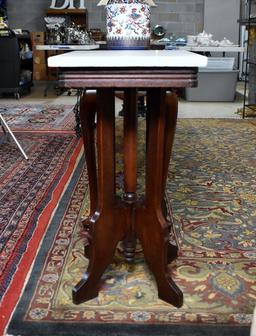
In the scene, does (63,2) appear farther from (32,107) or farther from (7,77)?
(32,107)

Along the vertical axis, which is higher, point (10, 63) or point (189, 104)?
point (10, 63)

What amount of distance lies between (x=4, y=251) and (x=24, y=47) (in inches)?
248

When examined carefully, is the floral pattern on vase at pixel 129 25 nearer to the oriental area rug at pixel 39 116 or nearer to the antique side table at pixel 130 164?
the antique side table at pixel 130 164

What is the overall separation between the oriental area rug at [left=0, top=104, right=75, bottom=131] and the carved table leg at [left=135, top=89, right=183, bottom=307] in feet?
10.1

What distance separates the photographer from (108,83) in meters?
1.28

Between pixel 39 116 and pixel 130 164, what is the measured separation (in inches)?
152

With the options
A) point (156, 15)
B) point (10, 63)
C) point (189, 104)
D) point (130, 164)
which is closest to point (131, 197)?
point (130, 164)

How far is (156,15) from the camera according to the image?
9211 mm

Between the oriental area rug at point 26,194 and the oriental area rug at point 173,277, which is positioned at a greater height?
the oriental area rug at point 26,194

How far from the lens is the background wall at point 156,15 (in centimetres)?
920

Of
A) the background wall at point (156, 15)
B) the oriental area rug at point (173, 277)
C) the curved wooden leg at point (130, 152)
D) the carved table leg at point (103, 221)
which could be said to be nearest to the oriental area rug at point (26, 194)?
the oriental area rug at point (173, 277)

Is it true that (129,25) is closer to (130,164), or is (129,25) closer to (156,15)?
(130,164)

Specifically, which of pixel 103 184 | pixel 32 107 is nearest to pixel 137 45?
pixel 103 184

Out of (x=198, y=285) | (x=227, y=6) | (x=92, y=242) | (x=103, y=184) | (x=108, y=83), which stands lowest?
(x=198, y=285)
